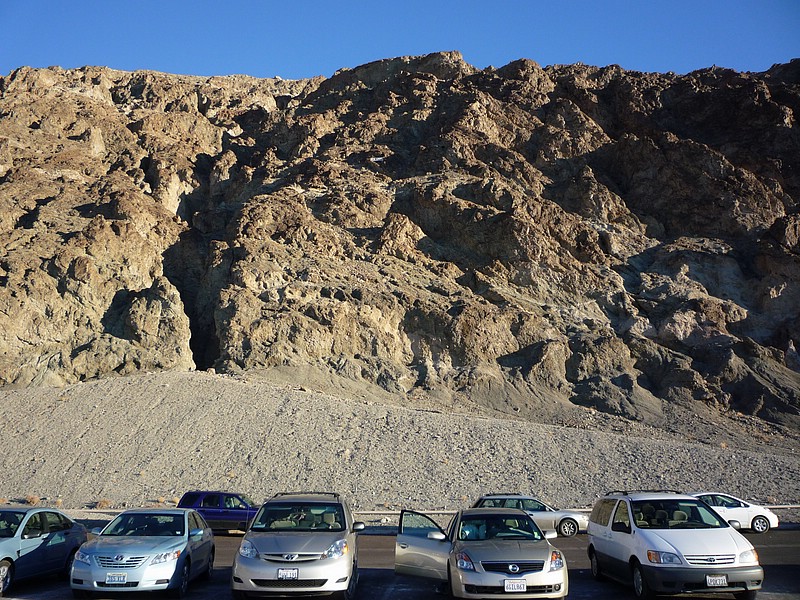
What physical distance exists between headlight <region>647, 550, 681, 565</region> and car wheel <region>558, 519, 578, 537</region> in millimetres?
10033

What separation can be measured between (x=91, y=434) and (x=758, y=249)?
164 feet

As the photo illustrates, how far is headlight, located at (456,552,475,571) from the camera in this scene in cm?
959

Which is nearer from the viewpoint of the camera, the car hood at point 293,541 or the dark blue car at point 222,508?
the car hood at point 293,541

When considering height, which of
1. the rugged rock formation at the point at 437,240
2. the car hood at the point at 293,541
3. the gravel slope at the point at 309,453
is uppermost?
the rugged rock formation at the point at 437,240

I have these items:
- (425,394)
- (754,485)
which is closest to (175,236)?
(425,394)

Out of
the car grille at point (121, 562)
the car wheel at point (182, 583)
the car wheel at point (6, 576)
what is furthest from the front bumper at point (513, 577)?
the car wheel at point (6, 576)

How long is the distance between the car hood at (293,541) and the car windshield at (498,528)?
1794 mm

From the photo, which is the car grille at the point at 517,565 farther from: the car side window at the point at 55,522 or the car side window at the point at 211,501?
the car side window at the point at 211,501

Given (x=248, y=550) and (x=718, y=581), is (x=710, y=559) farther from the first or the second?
(x=248, y=550)

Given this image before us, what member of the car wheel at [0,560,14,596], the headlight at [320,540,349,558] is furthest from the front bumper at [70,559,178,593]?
the headlight at [320,540,349,558]

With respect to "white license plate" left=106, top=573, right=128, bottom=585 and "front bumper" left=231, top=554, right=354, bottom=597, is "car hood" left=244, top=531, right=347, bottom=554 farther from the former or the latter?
"white license plate" left=106, top=573, right=128, bottom=585

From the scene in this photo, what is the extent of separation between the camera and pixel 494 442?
34.5m

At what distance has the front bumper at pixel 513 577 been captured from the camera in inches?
367

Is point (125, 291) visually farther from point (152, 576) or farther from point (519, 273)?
point (152, 576)
